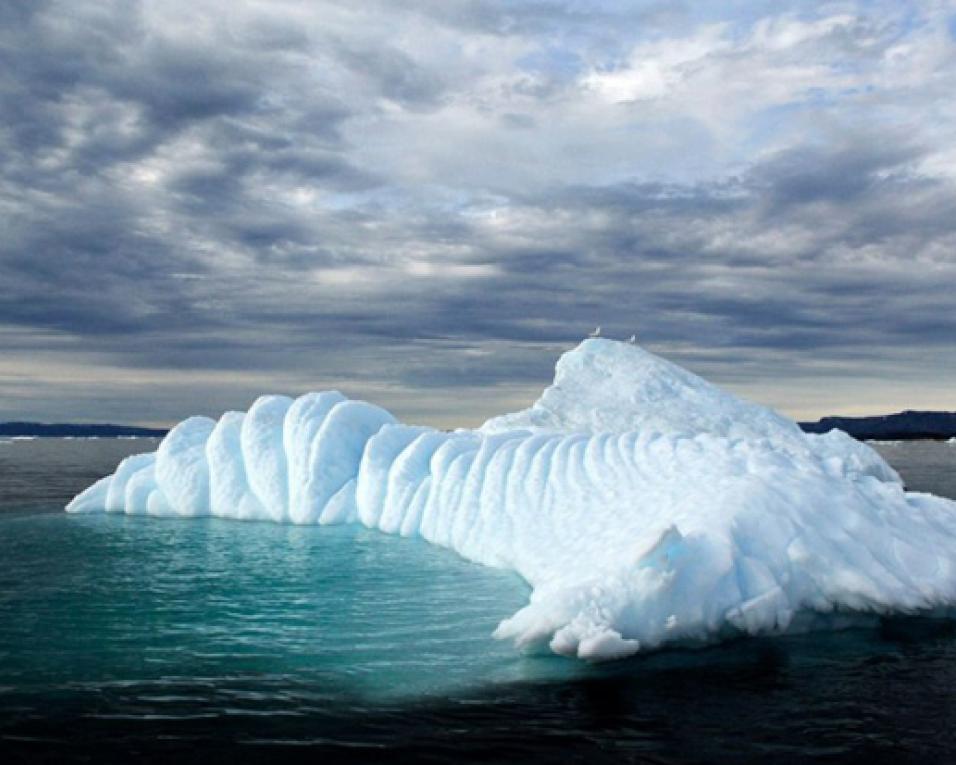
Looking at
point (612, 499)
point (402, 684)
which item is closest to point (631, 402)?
point (612, 499)

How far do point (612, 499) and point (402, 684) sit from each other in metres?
7.00

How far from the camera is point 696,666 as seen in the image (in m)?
10.5

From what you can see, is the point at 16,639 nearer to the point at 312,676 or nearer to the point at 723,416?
the point at 312,676

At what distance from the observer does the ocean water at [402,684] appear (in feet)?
26.7

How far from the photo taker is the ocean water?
815 centimetres

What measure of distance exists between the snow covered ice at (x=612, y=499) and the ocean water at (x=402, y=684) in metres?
0.57

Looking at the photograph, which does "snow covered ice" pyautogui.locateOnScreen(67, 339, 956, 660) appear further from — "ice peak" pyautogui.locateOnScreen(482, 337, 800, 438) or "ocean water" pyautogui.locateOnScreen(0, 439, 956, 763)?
"ocean water" pyautogui.locateOnScreen(0, 439, 956, 763)

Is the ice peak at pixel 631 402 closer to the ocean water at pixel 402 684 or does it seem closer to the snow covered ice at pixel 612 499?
the snow covered ice at pixel 612 499

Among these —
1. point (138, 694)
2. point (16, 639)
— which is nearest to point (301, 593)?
point (16, 639)

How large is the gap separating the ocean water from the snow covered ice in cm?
57

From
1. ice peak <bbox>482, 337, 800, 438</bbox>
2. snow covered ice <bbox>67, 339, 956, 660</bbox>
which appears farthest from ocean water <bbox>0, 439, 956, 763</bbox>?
ice peak <bbox>482, 337, 800, 438</bbox>

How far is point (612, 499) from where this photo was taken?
52.2ft

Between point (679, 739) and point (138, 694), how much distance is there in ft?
17.8

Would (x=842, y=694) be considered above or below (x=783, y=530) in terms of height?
below
